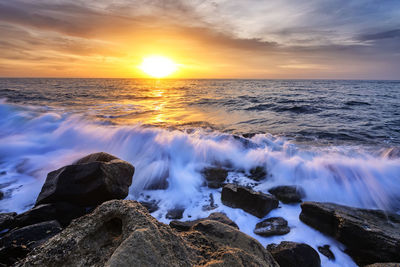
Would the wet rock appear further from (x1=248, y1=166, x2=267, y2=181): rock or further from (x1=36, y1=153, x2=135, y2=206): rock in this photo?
(x1=248, y1=166, x2=267, y2=181): rock

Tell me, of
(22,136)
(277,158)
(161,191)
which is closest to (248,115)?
(277,158)

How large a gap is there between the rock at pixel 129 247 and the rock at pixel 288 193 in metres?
2.81

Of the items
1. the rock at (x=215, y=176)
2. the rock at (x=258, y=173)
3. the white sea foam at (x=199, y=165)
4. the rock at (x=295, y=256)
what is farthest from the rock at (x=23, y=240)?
the rock at (x=258, y=173)

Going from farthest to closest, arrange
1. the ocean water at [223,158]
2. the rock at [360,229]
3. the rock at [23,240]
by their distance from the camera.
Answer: the ocean water at [223,158], the rock at [360,229], the rock at [23,240]

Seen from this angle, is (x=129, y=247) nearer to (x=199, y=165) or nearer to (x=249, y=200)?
(x=249, y=200)

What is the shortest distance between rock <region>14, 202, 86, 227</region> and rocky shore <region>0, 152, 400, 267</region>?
13 mm

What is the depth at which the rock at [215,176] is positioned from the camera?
Answer: 5.02 m

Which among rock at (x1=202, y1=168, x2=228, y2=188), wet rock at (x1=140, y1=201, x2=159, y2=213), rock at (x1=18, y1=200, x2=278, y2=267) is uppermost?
rock at (x1=18, y1=200, x2=278, y2=267)

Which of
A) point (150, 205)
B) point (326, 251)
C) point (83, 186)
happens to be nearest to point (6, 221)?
point (83, 186)

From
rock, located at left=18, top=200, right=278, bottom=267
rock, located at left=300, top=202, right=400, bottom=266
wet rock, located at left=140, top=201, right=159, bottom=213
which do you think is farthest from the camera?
→ wet rock, located at left=140, top=201, right=159, bottom=213

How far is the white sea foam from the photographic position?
415 centimetres

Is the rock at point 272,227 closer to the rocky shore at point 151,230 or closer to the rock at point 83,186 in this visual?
the rocky shore at point 151,230

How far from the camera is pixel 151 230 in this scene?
1.41m

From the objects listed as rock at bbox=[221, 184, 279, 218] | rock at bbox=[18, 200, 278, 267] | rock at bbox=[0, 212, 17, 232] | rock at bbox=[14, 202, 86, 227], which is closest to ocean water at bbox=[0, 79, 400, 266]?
rock at bbox=[221, 184, 279, 218]
